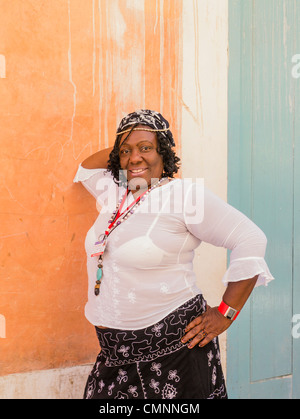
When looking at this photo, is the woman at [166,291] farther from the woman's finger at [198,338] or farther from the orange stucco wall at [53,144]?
the orange stucco wall at [53,144]

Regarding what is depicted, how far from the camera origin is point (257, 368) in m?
3.83

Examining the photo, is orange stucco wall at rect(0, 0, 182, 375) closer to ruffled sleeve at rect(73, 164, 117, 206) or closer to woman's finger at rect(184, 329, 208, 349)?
ruffled sleeve at rect(73, 164, 117, 206)

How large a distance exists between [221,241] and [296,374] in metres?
2.35

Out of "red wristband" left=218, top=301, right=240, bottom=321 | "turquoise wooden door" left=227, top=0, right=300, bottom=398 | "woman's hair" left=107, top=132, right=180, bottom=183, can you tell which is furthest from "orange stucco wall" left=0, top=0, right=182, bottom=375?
"red wristband" left=218, top=301, right=240, bottom=321

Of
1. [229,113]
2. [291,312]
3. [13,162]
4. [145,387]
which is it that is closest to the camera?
[145,387]

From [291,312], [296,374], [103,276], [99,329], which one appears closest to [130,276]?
[103,276]

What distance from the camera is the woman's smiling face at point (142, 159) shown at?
240cm

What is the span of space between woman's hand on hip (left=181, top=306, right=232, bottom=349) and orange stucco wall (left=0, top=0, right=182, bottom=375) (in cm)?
92

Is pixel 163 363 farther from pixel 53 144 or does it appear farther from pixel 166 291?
pixel 53 144

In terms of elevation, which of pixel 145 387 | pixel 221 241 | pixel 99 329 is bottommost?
pixel 145 387

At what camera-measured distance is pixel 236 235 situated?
218cm

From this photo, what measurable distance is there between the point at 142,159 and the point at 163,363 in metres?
0.92

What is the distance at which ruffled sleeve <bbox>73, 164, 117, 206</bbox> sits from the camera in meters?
2.81
